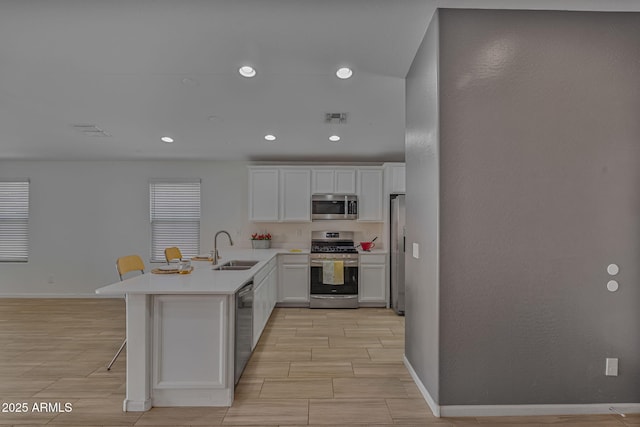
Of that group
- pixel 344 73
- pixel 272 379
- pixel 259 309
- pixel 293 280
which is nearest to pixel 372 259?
pixel 293 280

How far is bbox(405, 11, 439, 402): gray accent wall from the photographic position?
247 centimetres

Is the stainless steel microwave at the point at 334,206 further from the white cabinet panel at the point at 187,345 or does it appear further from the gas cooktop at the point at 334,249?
the white cabinet panel at the point at 187,345

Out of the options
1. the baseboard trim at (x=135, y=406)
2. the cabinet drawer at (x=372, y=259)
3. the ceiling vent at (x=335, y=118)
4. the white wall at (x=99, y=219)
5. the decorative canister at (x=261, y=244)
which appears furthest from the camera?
the white wall at (x=99, y=219)

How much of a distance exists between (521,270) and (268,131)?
136 inches

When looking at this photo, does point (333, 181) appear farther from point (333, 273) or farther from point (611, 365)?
point (611, 365)

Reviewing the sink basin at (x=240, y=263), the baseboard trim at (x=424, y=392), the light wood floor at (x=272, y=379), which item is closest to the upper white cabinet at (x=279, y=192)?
the sink basin at (x=240, y=263)

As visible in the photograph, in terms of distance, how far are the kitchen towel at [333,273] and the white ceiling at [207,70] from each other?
1742mm

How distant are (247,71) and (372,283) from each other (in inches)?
142

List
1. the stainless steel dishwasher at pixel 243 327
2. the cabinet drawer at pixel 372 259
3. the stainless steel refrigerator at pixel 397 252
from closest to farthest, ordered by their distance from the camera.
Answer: the stainless steel dishwasher at pixel 243 327
the stainless steel refrigerator at pixel 397 252
the cabinet drawer at pixel 372 259

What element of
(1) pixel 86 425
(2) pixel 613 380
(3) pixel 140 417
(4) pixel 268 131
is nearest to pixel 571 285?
(2) pixel 613 380

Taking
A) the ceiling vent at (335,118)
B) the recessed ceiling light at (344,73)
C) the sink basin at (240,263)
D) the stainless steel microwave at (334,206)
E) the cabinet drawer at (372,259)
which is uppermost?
the recessed ceiling light at (344,73)

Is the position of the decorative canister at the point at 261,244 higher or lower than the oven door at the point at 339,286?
higher

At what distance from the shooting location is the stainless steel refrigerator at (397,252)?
5.25 meters

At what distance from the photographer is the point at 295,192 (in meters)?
5.97
